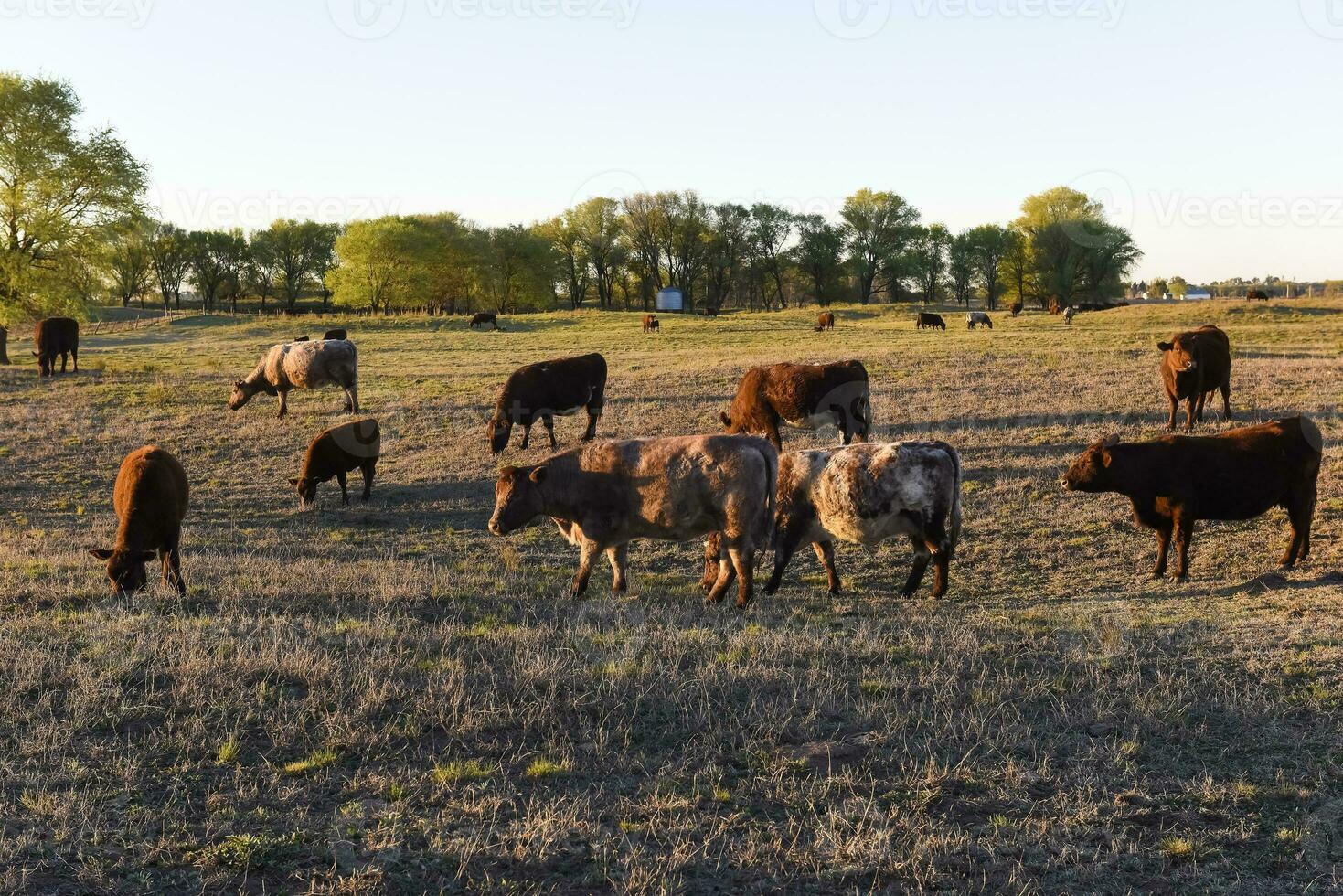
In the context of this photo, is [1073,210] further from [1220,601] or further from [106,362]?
[1220,601]

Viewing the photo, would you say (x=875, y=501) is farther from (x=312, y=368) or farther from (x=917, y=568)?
(x=312, y=368)

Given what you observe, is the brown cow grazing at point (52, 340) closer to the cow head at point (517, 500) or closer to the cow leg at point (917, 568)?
the cow head at point (517, 500)

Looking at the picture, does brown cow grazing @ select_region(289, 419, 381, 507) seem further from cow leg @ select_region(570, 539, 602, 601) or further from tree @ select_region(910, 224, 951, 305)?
tree @ select_region(910, 224, 951, 305)

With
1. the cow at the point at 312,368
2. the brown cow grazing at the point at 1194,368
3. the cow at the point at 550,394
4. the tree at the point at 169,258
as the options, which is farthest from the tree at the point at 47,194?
the tree at the point at 169,258

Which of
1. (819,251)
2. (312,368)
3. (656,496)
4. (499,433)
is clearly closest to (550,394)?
(499,433)

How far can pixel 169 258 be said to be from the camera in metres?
92.1

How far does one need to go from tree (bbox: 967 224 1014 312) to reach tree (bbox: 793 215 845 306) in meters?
12.7

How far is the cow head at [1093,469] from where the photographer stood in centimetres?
1157

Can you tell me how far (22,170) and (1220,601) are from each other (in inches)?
1745

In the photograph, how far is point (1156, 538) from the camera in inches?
511

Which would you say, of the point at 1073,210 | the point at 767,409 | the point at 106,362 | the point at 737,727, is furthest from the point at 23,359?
the point at 1073,210

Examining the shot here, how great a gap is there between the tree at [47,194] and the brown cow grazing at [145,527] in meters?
32.5

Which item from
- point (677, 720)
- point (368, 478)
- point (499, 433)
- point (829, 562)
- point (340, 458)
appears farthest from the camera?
point (499, 433)

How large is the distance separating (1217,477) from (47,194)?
43.1 metres
